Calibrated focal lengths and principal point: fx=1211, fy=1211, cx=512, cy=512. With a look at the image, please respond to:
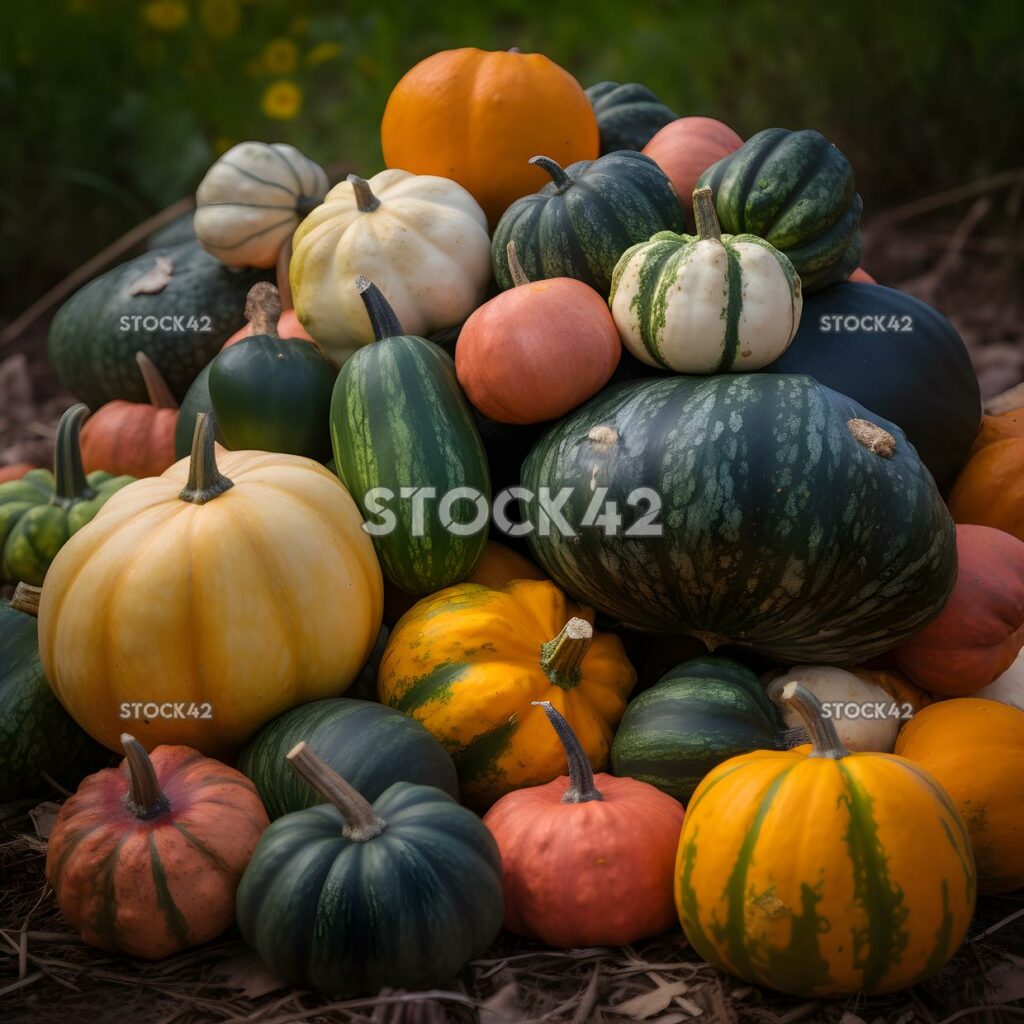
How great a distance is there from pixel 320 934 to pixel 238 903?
19 centimetres

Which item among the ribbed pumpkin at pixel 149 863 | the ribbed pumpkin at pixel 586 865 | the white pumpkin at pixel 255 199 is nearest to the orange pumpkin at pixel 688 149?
the white pumpkin at pixel 255 199

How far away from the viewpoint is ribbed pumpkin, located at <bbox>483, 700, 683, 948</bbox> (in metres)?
2.19

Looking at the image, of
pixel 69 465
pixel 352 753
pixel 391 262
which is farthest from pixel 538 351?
pixel 69 465

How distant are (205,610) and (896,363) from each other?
1.78 m

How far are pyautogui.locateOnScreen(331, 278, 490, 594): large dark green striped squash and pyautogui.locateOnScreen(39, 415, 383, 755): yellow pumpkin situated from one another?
0.12 metres

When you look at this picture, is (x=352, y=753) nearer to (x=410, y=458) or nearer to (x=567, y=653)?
(x=567, y=653)

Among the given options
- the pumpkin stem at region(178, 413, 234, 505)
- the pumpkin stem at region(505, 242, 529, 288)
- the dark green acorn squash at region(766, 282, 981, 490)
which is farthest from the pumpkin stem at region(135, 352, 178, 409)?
the dark green acorn squash at region(766, 282, 981, 490)

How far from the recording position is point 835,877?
1.96 meters

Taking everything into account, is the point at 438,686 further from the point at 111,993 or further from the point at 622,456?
the point at 111,993

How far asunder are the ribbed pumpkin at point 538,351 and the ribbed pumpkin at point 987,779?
1072 millimetres

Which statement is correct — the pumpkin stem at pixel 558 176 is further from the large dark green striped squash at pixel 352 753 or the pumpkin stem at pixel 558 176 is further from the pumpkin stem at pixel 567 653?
the large dark green striped squash at pixel 352 753

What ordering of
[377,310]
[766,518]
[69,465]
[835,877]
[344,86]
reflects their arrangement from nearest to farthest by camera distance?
1. [835,877]
2. [766,518]
3. [377,310]
4. [69,465]
5. [344,86]

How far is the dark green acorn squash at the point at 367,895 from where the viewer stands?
1.98 metres

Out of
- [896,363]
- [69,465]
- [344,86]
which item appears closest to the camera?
[896,363]
